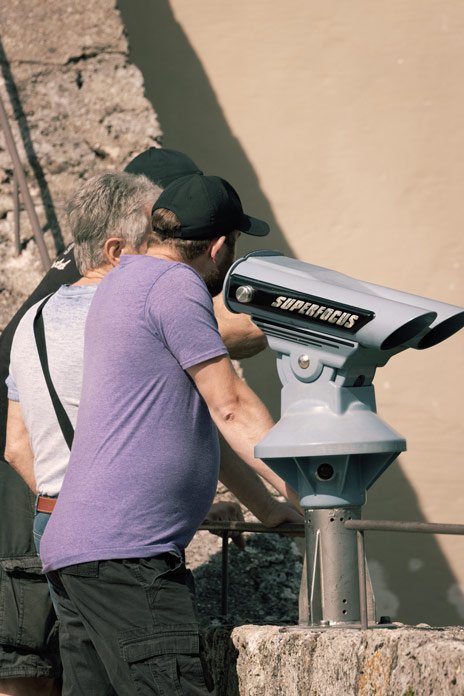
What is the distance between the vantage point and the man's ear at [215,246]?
2.68 m

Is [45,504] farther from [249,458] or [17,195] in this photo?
[17,195]

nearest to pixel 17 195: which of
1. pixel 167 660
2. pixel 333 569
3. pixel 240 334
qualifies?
pixel 240 334

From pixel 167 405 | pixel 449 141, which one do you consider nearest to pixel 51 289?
pixel 167 405

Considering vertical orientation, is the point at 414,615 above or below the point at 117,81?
below

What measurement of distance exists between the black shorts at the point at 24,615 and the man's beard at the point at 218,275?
82 centimetres

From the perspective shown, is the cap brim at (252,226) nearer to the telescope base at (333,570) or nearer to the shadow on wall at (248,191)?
the telescope base at (333,570)

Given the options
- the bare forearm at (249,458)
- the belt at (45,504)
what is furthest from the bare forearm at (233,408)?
the belt at (45,504)

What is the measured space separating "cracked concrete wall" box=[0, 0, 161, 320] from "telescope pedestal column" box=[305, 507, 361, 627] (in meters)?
2.16

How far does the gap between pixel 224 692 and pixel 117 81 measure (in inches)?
104

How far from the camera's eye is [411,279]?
6215mm

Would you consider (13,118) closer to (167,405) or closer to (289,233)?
(289,233)

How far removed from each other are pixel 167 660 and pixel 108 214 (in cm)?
104

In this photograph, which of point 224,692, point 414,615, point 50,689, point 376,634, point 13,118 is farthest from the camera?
point 414,615

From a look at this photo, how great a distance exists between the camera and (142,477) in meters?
2.40
